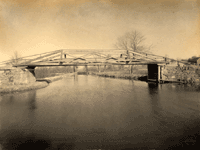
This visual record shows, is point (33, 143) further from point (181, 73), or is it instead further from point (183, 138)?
point (181, 73)

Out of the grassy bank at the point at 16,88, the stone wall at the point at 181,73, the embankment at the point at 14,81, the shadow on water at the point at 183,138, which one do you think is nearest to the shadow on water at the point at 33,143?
the shadow on water at the point at 183,138

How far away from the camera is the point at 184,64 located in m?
17.7

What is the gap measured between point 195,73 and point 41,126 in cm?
2055

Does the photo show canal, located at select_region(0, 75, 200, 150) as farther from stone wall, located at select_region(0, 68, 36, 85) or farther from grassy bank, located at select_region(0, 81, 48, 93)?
stone wall, located at select_region(0, 68, 36, 85)

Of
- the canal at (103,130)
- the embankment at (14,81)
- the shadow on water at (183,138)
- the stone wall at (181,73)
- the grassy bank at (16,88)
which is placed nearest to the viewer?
the shadow on water at (183,138)

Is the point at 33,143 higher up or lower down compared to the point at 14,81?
lower down

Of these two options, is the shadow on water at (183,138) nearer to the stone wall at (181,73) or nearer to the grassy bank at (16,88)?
the stone wall at (181,73)

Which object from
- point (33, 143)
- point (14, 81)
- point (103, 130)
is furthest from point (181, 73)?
point (14, 81)

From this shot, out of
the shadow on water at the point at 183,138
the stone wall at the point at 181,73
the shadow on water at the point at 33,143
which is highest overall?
the stone wall at the point at 181,73

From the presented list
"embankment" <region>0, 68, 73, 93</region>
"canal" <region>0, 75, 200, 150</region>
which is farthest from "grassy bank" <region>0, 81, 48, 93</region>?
"canal" <region>0, 75, 200, 150</region>

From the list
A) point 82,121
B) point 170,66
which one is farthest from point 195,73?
point 82,121

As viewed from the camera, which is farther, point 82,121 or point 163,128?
point 82,121

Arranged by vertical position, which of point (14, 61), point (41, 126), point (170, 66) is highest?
point (14, 61)

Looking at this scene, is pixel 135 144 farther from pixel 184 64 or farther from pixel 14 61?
pixel 14 61
